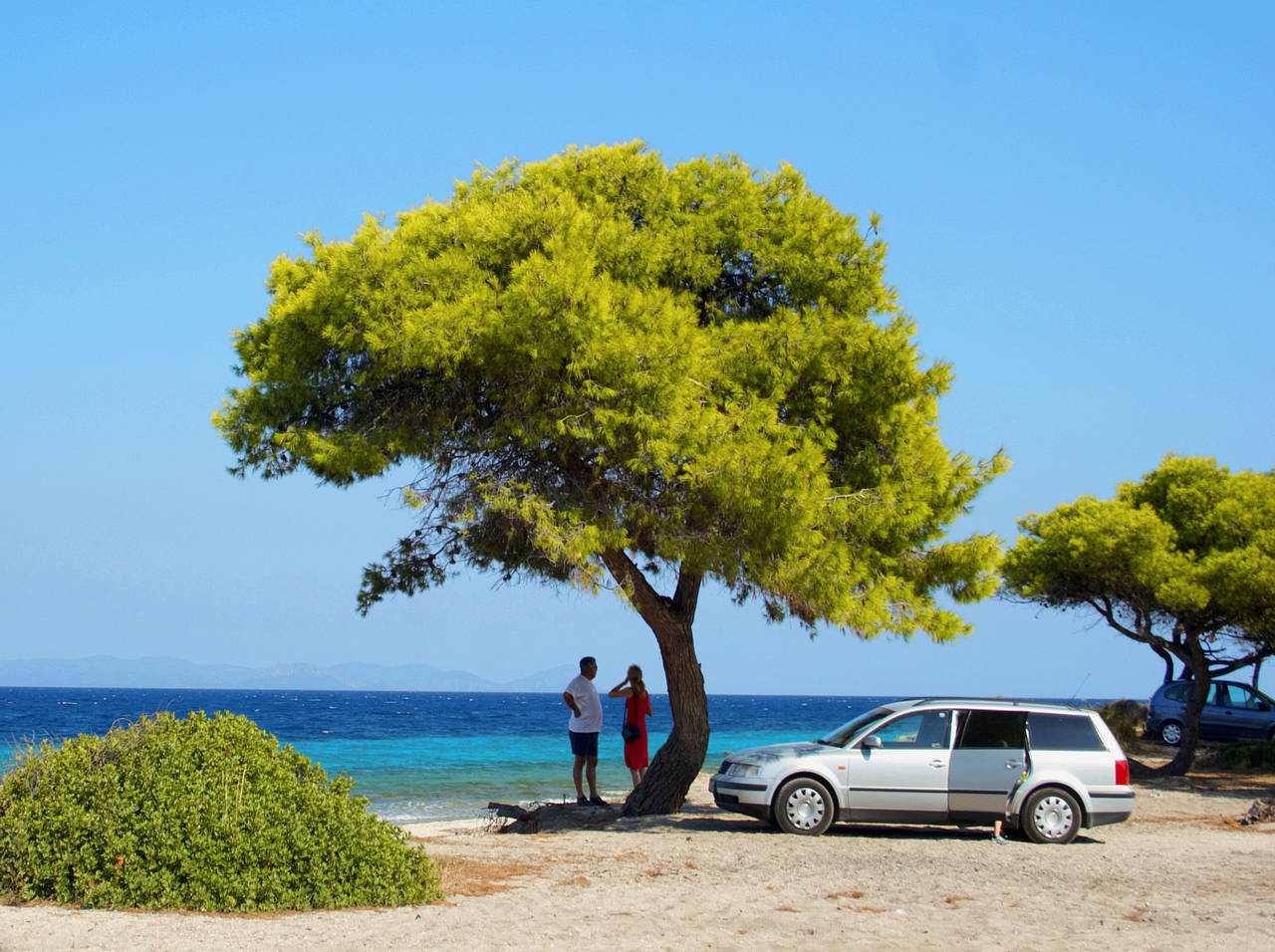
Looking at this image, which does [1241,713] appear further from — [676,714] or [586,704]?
[586,704]

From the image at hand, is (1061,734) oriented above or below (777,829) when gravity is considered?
above

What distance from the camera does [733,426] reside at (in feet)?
40.5

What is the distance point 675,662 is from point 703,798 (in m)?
4.06

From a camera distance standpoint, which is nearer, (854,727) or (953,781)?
(953,781)

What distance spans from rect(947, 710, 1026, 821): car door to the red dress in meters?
4.51

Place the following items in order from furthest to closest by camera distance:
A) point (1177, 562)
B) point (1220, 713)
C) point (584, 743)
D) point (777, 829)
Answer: point (1220, 713), point (1177, 562), point (584, 743), point (777, 829)

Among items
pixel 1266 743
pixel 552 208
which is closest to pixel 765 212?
pixel 552 208

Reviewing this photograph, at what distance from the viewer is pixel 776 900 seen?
863 centimetres

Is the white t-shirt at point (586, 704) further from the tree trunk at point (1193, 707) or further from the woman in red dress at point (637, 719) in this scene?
the tree trunk at point (1193, 707)

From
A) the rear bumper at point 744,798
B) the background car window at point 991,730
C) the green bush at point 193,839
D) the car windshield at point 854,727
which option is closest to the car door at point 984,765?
the background car window at point 991,730

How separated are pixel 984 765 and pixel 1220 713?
17718 mm

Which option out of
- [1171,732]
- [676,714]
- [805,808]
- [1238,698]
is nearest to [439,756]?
[1171,732]

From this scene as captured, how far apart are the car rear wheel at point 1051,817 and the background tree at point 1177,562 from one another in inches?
346

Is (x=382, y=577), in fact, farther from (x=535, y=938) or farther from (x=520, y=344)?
(x=535, y=938)
